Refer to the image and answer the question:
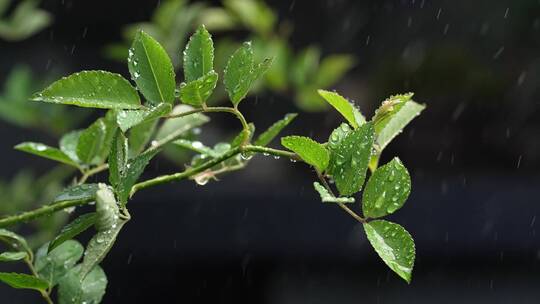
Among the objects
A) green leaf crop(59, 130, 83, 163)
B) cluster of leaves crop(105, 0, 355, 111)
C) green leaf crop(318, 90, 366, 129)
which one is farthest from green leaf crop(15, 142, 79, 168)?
cluster of leaves crop(105, 0, 355, 111)

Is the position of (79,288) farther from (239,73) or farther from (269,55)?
(269,55)

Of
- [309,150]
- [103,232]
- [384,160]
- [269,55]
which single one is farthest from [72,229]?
[384,160]

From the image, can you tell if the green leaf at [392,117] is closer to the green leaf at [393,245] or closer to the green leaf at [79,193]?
the green leaf at [393,245]

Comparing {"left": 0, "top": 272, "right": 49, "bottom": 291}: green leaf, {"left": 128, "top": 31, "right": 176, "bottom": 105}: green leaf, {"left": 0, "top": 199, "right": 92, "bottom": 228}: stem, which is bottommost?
{"left": 0, "top": 272, "right": 49, "bottom": 291}: green leaf

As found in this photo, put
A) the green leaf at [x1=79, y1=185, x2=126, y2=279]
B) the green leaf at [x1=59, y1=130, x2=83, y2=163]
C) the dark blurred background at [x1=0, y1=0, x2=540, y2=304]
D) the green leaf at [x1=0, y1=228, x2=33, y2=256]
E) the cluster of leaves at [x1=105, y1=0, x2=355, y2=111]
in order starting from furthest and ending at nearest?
the dark blurred background at [x1=0, y1=0, x2=540, y2=304] < the cluster of leaves at [x1=105, y1=0, x2=355, y2=111] < the green leaf at [x1=59, y1=130, x2=83, y2=163] < the green leaf at [x1=0, y1=228, x2=33, y2=256] < the green leaf at [x1=79, y1=185, x2=126, y2=279]

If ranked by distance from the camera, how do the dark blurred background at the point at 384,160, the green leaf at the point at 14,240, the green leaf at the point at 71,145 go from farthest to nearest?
the dark blurred background at the point at 384,160 < the green leaf at the point at 71,145 < the green leaf at the point at 14,240

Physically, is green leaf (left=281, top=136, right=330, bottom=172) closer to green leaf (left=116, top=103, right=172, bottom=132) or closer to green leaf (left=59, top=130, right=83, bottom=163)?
green leaf (left=116, top=103, right=172, bottom=132)

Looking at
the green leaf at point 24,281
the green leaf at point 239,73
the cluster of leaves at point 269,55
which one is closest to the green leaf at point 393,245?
the green leaf at point 239,73

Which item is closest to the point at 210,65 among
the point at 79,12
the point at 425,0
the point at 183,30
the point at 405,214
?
the point at 183,30
